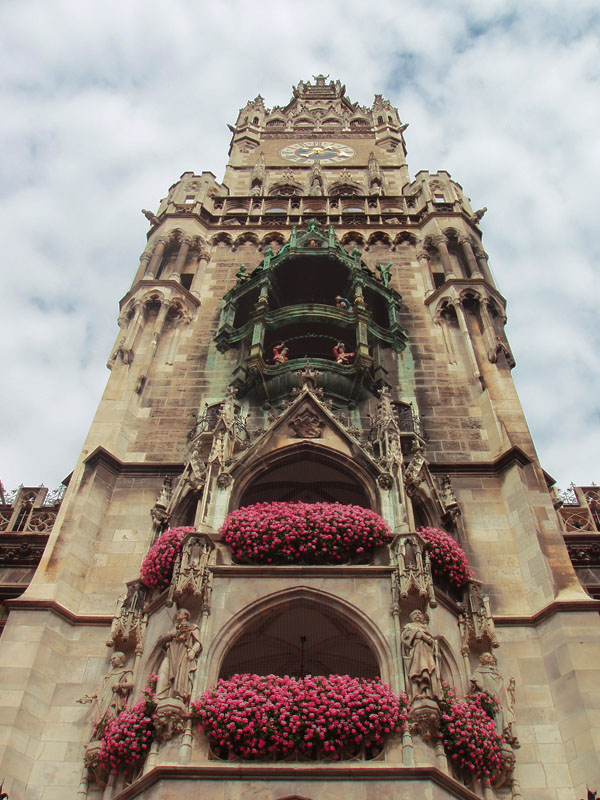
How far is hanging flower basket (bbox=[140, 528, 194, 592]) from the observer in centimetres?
1323

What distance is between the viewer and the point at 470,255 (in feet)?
76.8

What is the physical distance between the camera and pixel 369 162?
33844 millimetres

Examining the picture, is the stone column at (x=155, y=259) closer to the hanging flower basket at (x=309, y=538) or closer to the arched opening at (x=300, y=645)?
the hanging flower basket at (x=309, y=538)

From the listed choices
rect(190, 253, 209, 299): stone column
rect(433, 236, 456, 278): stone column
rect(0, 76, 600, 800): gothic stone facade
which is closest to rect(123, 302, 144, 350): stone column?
rect(0, 76, 600, 800): gothic stone facade

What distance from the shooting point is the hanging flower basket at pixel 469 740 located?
10.5 m

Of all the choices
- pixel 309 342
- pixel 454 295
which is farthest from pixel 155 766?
pixel 454 295

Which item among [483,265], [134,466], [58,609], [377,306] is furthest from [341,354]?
[58,609]

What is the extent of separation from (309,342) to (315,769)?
39.5 ft

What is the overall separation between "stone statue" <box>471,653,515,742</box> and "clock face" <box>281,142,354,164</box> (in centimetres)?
2733

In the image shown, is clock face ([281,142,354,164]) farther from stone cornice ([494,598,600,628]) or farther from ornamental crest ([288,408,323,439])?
stone cornice ([494,598,600,628])

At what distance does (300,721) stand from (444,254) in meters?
16.4

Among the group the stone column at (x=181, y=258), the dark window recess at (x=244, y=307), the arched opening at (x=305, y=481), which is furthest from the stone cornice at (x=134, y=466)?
the stone column at (x=181, y=258)

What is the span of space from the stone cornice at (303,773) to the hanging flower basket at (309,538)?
3547 mm

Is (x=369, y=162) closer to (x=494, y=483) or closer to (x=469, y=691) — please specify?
(x=494, y=483)
